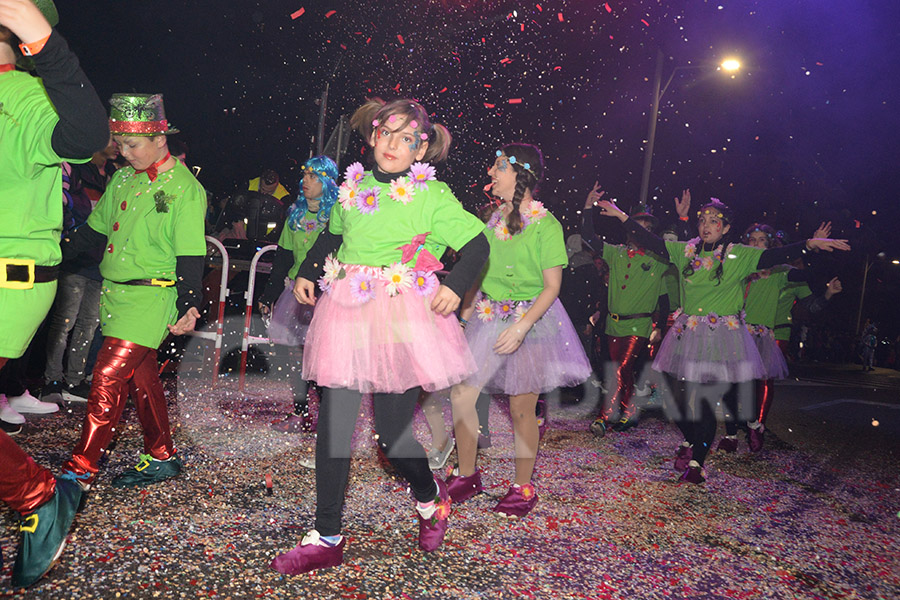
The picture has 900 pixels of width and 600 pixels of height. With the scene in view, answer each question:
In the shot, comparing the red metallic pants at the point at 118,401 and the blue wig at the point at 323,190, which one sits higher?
the blue wig at the point at 323,190

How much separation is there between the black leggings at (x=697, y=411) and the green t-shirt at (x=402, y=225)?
3.05 metres

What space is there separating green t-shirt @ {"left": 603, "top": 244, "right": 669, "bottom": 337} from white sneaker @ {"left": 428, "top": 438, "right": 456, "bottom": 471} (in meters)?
3.16

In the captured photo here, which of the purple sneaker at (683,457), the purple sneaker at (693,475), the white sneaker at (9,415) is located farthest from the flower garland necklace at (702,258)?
the white sneaker at (9,415)

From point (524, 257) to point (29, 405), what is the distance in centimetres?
390

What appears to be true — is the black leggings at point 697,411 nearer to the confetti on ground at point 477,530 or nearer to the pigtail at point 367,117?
the confetti on ground at point 477,530

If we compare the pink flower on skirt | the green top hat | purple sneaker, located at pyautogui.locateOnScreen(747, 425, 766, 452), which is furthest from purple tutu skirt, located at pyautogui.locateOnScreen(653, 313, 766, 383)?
the green top hat

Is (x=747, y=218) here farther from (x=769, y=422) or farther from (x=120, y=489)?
(x=120, y=489)

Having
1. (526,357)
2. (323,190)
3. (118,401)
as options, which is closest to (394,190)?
(526,357)

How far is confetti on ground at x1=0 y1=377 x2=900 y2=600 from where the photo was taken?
2727 millimetres

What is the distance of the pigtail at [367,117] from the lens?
3203 millimetres

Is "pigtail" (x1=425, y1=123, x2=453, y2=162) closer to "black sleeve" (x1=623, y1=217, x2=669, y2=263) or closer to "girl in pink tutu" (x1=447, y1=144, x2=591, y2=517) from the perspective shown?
"girl in pink tutu" (x1=447, y1=144, x2=591, y2=517)

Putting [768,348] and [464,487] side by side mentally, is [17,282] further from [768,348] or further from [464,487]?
[768,348]

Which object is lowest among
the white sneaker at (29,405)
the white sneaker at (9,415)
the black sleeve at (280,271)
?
the white sneaker at (29,405)

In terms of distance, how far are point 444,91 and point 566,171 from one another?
6572mm
